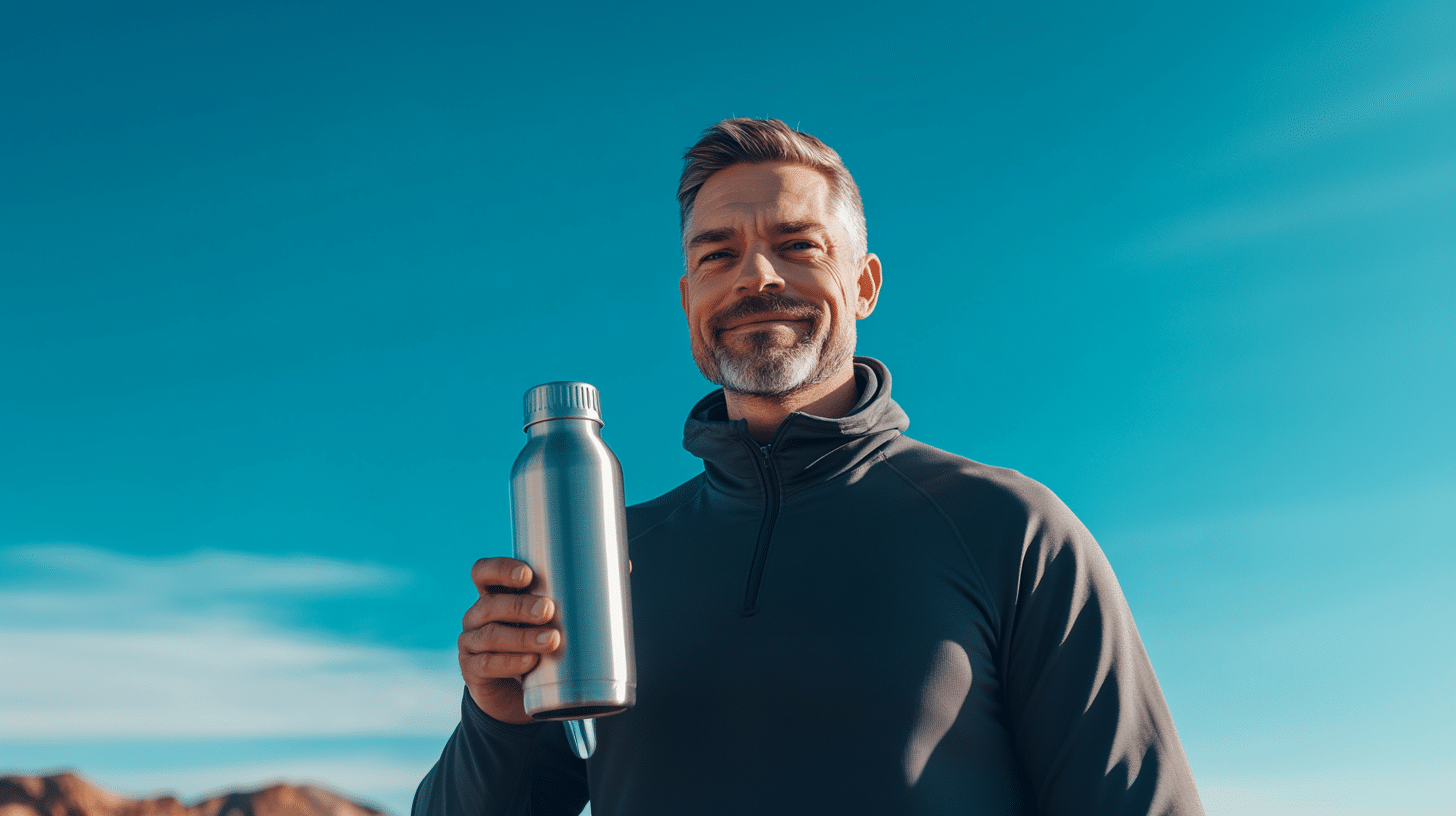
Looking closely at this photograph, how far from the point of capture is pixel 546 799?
10.8 ft

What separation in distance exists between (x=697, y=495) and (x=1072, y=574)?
1435 mm

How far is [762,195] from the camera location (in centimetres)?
342

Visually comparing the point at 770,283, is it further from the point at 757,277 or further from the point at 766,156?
the point at 766,156

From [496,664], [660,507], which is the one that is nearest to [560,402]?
[496,664]

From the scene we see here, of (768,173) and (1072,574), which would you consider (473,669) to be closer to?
(1072,574)

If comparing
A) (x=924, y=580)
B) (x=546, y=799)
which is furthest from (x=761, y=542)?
(x=546, y=799)

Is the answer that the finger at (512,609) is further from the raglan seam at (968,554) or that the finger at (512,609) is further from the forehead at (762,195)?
the forehead at (762,195)

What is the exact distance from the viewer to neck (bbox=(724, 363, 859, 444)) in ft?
11.4

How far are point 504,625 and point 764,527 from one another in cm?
104

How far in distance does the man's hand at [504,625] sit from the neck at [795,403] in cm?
128

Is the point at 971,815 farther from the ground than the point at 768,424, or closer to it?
closer to it

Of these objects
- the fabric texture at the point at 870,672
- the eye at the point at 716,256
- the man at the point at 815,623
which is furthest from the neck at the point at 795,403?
the eye at the point at 716,256

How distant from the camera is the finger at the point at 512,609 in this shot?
2264 mm

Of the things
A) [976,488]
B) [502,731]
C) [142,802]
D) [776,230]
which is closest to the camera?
[502,731]
